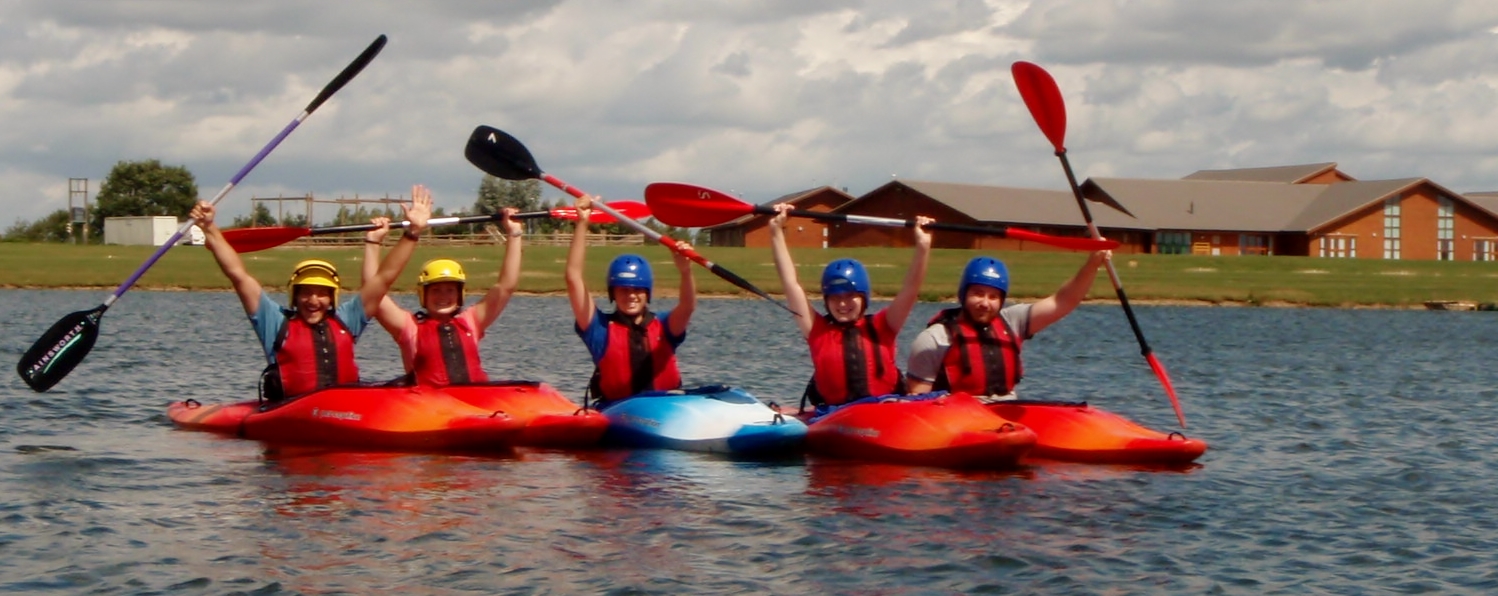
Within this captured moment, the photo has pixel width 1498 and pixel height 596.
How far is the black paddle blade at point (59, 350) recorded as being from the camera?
13445mm

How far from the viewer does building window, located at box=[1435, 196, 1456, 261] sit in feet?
231

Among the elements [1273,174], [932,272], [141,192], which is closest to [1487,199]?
[1273,174]

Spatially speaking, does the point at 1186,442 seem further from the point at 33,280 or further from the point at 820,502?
the point at 33,280

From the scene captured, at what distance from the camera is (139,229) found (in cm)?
7600

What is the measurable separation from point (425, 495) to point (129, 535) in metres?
1.77

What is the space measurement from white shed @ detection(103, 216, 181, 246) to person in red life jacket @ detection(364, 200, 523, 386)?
63474 mm

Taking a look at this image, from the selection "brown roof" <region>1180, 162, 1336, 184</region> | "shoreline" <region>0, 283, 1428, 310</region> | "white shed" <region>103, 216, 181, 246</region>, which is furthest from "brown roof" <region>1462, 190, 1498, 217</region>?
"white shed" <region>103, 216, 181, 246</region>

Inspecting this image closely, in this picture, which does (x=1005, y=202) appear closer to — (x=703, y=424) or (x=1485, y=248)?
(x=1485, y=248)

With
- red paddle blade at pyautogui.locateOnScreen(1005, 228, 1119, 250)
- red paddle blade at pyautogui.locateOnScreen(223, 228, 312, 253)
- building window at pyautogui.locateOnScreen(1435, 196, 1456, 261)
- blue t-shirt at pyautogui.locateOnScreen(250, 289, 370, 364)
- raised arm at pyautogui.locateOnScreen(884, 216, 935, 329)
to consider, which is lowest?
blue t-shirt at pyautogui.locateOnScreen(250, 289, 370, 364)

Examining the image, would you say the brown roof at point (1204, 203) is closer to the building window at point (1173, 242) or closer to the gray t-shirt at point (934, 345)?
the building window at point (1173, 242)

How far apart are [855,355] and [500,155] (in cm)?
423

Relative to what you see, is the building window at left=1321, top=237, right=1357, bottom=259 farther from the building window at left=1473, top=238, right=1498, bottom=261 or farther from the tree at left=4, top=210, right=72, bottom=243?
the tree at left=4, top=210, right=72, bottom=243

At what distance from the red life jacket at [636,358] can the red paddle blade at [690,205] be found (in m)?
1.76

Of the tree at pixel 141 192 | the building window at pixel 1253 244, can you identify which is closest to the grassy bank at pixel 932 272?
the building window at pixel 1253 244
